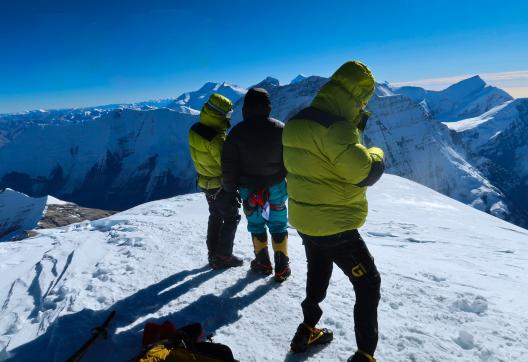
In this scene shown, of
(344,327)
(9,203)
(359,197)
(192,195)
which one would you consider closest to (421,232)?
(344,327)

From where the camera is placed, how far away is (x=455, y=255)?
8.88m

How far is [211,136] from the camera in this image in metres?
6.20

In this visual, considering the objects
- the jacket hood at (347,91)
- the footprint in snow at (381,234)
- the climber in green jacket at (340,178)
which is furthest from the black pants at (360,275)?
the footprint in snow at (381,234)

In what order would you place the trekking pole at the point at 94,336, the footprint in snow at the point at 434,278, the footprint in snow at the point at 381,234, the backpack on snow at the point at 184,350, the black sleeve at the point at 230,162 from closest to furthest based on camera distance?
the backpack on snow at the point at 184,350 < the trekking pole at the point at 94,336 < the black sleeve at the point at 230,162 < the footprint in snow at the point at 434,278 < the footprint in snow at the point at 381,234

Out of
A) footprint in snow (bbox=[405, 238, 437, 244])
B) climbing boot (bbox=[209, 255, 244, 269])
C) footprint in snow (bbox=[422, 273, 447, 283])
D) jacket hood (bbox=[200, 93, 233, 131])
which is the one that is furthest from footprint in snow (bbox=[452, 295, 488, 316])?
footprint in snow (bbox=[405, 238, 437, 244])

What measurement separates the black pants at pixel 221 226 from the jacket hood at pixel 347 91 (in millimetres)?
3254

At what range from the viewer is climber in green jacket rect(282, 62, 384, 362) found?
350 centimetres

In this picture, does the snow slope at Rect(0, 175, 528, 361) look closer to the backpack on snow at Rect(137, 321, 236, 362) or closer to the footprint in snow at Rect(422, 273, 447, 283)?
the footprint in snow at Rect(422, 273, 447, 283)

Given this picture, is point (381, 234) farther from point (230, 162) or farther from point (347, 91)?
point (347, 91)

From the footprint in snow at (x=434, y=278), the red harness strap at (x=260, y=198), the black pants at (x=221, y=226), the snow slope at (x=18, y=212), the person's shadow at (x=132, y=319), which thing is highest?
the red harness strap at (x=260, y=198)

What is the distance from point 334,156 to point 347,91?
65 cm

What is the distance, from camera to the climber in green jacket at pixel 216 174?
20.3 ft

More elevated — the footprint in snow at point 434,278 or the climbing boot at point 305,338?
the climbing boot at point 305,338

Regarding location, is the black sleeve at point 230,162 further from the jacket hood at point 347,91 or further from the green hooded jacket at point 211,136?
the jacket hood at point 347,91
